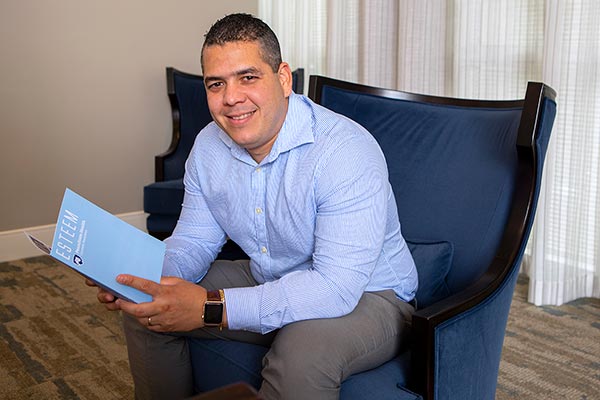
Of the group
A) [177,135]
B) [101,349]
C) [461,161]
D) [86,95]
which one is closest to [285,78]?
[461,161]

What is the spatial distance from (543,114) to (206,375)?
3.29ft

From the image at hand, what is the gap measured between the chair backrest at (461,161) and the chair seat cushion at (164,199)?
143 centimetres

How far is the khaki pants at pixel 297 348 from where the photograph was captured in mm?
1333

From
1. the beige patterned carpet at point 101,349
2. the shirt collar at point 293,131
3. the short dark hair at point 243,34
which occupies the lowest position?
the beige patterned carpet at point 101,349

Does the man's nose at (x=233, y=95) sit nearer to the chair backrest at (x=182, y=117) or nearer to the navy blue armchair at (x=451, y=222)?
the navy blue armchair at (x=451, y=222)

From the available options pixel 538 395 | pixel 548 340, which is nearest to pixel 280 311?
pixel 538 395

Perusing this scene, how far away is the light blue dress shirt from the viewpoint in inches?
57.1

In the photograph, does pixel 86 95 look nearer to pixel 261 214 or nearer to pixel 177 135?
pixel 177 135

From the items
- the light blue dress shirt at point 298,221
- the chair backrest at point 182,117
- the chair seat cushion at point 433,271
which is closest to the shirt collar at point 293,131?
the light blue dress shirt at point 298,221

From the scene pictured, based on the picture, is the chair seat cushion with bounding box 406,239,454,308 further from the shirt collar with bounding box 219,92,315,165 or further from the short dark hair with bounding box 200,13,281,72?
the short dark hair with bounding box 200,13,281,72

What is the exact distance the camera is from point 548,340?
2.64 metres

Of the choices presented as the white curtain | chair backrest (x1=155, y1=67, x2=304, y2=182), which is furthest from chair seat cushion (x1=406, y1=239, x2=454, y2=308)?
chair backrest (x1=155, y1=67, x2=304, y2=182)

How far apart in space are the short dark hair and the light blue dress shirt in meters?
0.14

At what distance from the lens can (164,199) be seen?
3.29 meters
